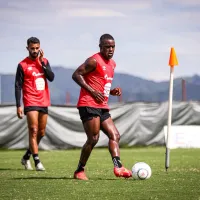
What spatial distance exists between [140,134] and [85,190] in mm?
14600

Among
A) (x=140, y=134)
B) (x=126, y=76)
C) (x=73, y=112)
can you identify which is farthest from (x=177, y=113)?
(x=126, y=76)

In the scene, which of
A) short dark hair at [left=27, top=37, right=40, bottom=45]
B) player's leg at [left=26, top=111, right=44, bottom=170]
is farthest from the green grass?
short dark hair at [left=27, top=37, right=40, bottom=45]

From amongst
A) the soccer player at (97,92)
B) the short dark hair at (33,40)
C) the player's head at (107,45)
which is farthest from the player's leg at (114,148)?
the short dark hair at (33,40)

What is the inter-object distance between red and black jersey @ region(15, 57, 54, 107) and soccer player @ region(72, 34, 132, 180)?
8.89 ft

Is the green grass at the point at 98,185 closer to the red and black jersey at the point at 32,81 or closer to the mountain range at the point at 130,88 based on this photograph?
the red and black jersey at the point at 32,81

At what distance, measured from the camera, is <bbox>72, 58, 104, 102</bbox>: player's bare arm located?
1127 cm

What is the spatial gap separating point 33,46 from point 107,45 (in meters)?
2.93

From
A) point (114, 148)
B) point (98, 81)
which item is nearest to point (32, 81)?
point (98, 81)

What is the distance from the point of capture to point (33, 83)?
14.1m

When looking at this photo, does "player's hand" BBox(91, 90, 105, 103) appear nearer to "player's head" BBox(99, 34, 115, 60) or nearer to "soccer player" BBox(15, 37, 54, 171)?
"player's head" BBox(99, 34, 115, 60)

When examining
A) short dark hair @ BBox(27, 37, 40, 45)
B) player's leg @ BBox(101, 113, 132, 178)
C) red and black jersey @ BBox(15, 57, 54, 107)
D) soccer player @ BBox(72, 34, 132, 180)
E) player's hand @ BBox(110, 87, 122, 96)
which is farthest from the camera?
red and black jersey @ BBox(15, 57, 54, 107)

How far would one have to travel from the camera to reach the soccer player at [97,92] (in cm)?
1133

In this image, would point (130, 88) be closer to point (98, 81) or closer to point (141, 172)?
point (98, 81)

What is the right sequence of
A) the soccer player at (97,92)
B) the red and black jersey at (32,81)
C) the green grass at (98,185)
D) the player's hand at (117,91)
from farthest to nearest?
the red and black jersey at (32,81)
the player's hand at (117,91)
the soccer player at (97,92)
the green grass at (98,185)
